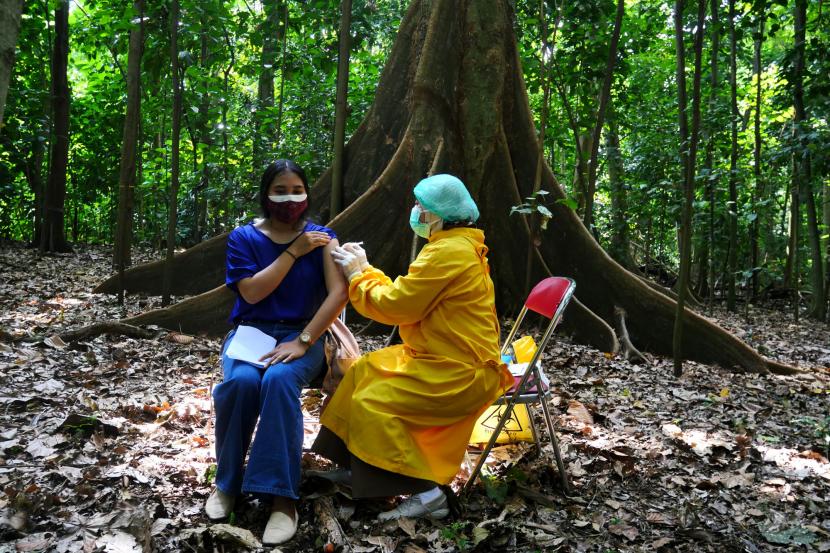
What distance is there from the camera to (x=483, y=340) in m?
2.97

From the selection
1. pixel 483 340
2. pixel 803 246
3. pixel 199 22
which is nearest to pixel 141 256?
pixel 199 22

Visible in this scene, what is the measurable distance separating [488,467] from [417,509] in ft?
2.27

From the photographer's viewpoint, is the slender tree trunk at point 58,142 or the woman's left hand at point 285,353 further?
the slender tree trunk at point 58,142

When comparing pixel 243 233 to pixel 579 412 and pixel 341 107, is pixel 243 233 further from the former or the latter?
pixel 341 107

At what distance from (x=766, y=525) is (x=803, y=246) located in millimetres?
11668

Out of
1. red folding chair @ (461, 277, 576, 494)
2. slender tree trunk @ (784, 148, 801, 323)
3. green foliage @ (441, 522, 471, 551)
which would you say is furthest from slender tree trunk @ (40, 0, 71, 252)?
slender tree trunk @ (784, 148, 801, 323)

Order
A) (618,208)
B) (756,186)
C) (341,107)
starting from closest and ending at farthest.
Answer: (341,107) < (756,186) < (618,208)

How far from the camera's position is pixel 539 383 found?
10.2 feet

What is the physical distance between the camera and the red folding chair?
3.01m

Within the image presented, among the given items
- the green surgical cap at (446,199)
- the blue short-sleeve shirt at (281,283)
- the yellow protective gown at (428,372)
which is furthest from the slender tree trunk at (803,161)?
the blue short-sleeve shirt at (281,283)

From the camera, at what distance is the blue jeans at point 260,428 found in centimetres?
275

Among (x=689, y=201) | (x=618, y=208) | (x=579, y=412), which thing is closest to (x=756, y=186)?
(x=618, y=208)

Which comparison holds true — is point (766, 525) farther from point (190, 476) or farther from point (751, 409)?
point (190, 476)

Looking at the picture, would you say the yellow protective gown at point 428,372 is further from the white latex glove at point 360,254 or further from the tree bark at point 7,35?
the tree bark at point 7,35
